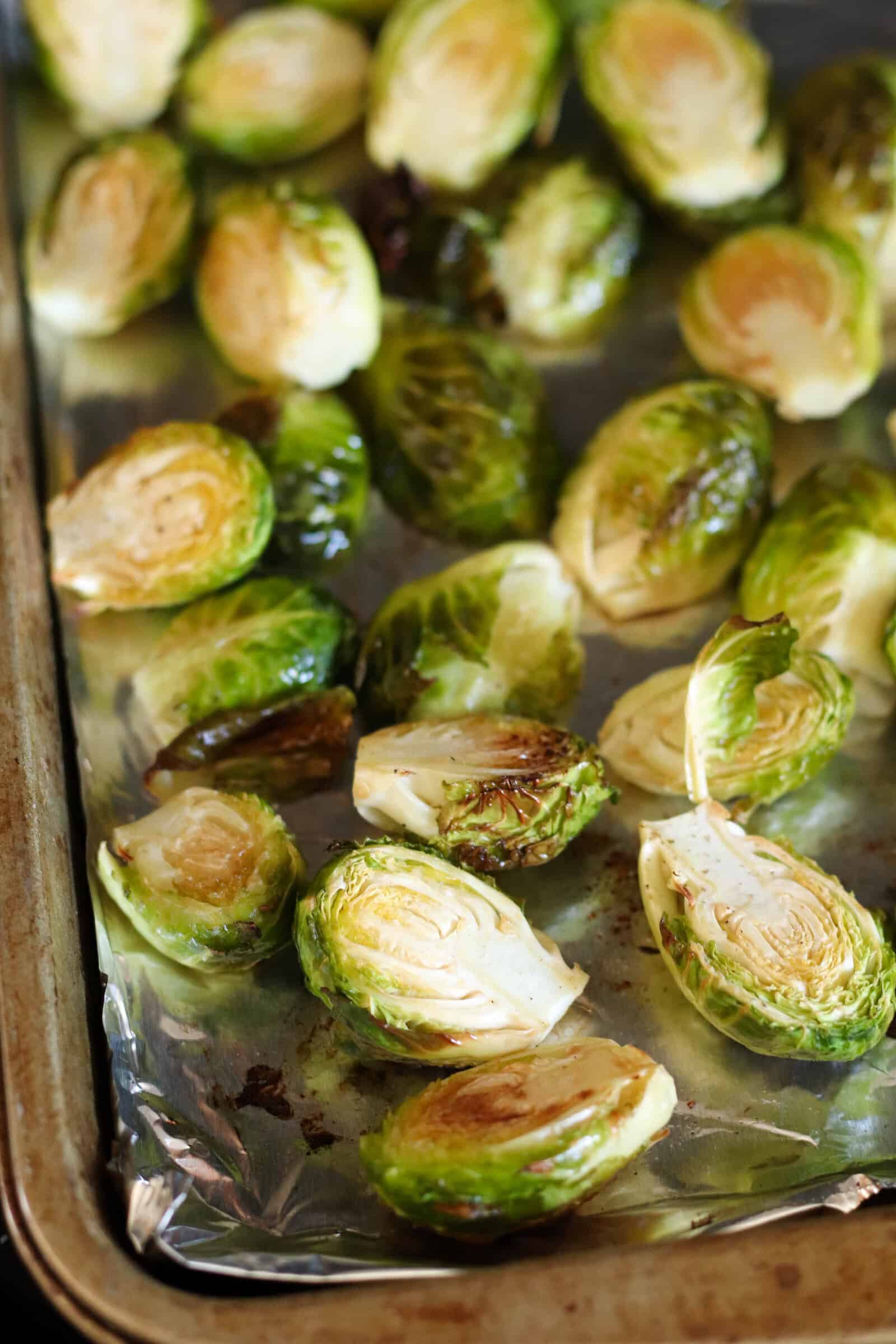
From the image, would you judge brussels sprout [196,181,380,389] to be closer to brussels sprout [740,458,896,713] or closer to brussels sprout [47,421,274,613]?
brussels sprout [47,421,274,613]

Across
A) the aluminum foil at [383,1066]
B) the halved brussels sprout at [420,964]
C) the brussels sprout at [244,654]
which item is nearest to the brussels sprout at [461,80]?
the aluminum foil at [383,1066]

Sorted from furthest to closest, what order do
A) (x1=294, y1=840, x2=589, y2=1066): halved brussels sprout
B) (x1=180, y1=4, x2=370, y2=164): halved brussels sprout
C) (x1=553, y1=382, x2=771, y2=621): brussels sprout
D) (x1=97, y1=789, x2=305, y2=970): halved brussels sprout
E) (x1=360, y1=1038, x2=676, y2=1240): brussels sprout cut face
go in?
(x1=180, y1=4, x2=370, y2=164): halved brussels sprout < (x1=553, y1=382, x2=771, y2=621): brussels sprout < (x1=97, y1=789, x2=305, y2=970): halved brussels sprout < (x1=294, y1=840, x2=589, y2=1066): halved brussels sprout < (x1=360, y1=1038, x2=676, y2=1240): brussels sprout cut face

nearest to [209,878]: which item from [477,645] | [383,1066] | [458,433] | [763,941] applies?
[383,1066]

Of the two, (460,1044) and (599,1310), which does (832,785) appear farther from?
(599,1310)

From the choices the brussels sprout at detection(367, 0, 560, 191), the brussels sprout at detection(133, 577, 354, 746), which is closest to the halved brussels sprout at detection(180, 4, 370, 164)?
the brussels sprout at detection(367, 0, 560, 191)

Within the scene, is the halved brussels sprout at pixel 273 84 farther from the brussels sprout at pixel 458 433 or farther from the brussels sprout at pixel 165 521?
the brussels sprout at pixel 165 521

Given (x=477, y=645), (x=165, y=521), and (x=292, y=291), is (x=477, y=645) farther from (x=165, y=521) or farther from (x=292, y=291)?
(x=292, y=291)

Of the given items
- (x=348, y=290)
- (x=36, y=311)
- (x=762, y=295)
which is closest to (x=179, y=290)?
(x=36, y=311)
